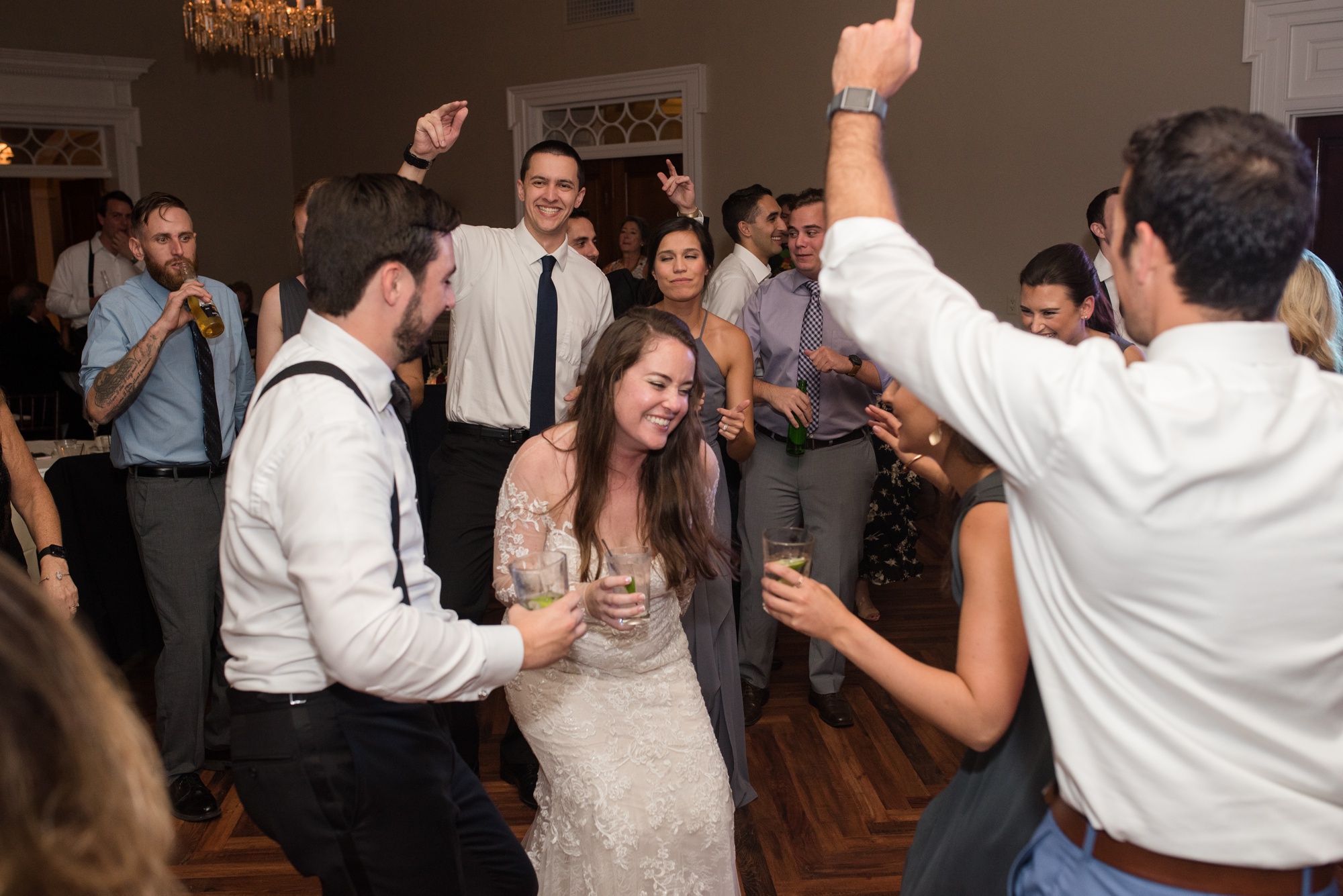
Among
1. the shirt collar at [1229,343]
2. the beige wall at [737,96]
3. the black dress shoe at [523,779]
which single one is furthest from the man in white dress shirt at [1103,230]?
the shirt collar at [1229,343]

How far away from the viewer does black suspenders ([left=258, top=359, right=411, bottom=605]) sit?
1379 mm

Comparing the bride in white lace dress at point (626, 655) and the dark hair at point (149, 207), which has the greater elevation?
the dark hair at point (149, 207)

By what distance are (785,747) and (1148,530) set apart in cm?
257

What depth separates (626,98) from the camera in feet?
24.7

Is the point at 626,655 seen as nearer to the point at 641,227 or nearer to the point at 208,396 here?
the point at 208,396

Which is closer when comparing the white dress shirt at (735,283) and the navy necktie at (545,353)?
the navy necktie at (545,353)

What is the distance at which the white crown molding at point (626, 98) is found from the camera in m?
7.09

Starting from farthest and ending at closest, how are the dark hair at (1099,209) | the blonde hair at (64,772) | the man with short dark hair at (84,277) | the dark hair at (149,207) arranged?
the man with short dark hair at (84,277)
the dark hair at (1099,209)
the dark hair at (149,207)
the blonde hair at (64,772)

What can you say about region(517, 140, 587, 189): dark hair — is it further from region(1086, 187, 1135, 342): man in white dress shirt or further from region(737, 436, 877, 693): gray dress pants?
region(1086, 187, 1135, 342): man in white dress shirt

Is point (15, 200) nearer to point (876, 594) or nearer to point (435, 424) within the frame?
point (435, 424)

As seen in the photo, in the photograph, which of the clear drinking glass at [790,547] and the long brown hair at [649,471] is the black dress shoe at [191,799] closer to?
A: the long brown hair at [649,471]

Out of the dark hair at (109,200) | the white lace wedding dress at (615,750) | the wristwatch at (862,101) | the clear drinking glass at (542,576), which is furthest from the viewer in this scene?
the dark hair at (109,200)

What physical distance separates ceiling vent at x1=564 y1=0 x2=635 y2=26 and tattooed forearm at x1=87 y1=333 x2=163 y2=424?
5476 millimetres

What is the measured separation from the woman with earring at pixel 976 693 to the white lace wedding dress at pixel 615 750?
2.00 feet
